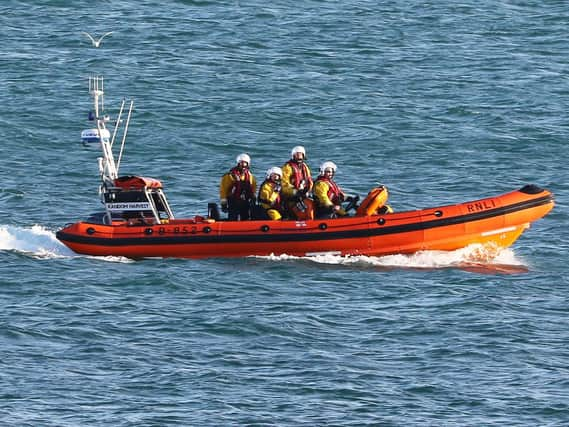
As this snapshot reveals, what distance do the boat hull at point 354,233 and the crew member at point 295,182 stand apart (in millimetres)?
603

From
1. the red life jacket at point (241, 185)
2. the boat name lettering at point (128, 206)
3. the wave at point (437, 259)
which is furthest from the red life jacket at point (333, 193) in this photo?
the boat name lettering at point (128, 206)

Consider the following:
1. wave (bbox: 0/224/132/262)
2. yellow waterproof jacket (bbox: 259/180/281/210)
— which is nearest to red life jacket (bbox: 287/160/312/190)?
yellow waterproof jacket (bbox: 259/180/281/210)

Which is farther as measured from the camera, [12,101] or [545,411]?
[12,101]

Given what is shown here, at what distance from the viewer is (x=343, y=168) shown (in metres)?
32.4

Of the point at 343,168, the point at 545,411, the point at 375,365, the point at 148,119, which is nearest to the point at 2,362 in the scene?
the point at 375,365

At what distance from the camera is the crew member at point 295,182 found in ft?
83.6

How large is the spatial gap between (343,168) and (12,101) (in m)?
9.85

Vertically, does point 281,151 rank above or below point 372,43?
below

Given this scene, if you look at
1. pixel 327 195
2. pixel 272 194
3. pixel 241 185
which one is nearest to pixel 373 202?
pixel 327 195

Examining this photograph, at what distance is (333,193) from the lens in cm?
2553

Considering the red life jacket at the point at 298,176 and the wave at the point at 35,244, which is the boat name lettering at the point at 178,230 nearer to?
the wave at the point at 35,244

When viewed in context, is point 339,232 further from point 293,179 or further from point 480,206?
point 480,206

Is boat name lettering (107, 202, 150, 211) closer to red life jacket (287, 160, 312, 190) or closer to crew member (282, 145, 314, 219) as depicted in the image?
crew member (282, 145, 314, 219)

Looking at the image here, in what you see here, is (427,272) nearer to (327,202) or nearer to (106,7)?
(327,202)
